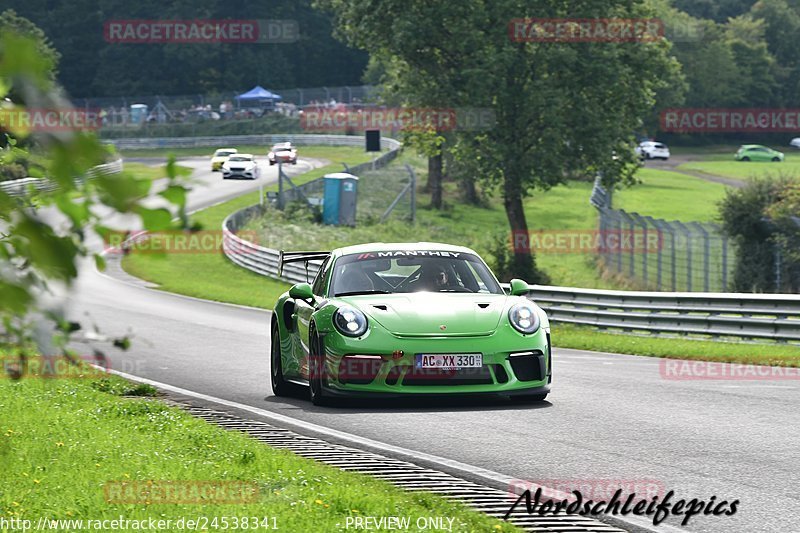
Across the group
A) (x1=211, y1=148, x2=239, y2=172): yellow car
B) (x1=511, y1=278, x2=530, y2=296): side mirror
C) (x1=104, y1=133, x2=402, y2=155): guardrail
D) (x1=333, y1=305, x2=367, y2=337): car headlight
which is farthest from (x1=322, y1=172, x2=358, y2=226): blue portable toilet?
A: (x1=104, y1=133, x2=402, y2=155): guardrail

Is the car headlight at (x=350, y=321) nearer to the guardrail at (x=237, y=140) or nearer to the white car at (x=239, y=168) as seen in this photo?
the white car at (x=239, y=168)

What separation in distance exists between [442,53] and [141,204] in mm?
40222

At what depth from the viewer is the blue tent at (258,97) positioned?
363ft

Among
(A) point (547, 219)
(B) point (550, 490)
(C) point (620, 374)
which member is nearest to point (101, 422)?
(B) point (550, 490)

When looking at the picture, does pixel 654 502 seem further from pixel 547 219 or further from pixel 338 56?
pixel 338 56

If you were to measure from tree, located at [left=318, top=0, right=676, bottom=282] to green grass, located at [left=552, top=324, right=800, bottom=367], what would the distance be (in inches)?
677

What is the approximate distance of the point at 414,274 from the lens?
12.4 meters

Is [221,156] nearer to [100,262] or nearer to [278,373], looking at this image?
[278,373]

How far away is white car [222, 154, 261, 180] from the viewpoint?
241ft

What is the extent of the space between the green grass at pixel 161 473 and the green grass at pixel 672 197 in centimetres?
5141

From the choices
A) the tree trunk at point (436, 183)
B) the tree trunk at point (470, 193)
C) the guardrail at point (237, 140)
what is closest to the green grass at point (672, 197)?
the tree trunk at point (470, 193)

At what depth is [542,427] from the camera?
33.0 feet

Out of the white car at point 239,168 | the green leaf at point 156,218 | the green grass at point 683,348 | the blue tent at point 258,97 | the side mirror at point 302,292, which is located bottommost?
the white car at point 239,168

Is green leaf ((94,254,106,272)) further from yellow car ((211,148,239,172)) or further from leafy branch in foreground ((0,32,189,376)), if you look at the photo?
yellow car ((211,148,239,172))
